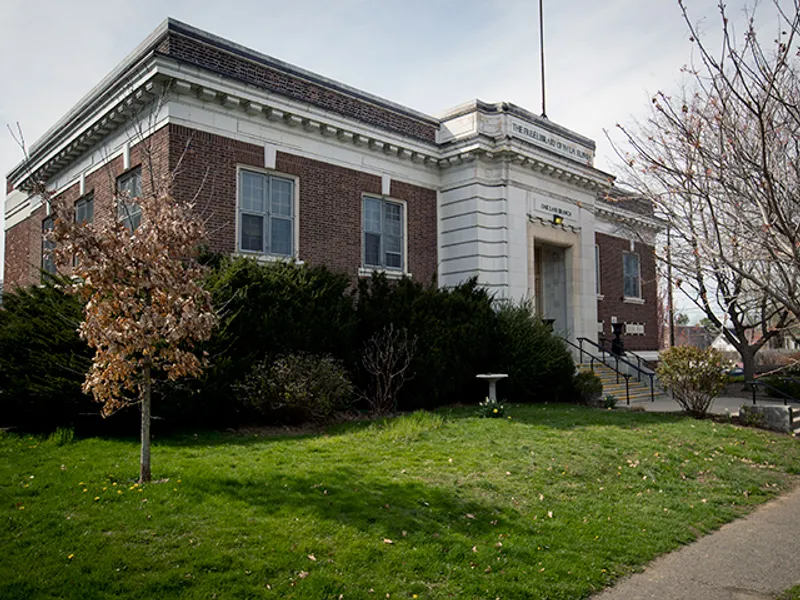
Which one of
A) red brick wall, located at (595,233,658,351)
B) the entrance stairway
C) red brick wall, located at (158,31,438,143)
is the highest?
red brick wall, located at (158,31,438,143)

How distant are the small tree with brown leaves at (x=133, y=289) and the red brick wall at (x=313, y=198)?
5.92 m

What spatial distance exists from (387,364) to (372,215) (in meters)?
5.76

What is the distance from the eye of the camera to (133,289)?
265 inches

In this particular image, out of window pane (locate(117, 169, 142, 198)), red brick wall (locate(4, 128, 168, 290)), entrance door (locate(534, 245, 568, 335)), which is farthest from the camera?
entrance door (locate(534, 245, 568, 335))

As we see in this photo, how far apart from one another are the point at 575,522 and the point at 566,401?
32.8ft

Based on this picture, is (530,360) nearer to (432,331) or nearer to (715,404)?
(432,331)

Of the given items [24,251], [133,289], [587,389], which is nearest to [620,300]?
[587,389]

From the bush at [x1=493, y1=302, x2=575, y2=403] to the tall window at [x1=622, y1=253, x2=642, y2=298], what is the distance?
Result: 39.0 feet

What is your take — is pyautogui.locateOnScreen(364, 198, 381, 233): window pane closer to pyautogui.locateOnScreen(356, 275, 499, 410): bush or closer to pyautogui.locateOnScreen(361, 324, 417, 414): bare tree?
pyautogui.locateOnScreen(356, 275, 499, 410): bush

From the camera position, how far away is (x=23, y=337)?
10.0 m

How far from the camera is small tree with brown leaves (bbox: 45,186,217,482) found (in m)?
6.55

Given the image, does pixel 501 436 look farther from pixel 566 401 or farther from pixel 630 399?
pixel 630 399

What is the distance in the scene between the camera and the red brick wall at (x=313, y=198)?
13.8 metres

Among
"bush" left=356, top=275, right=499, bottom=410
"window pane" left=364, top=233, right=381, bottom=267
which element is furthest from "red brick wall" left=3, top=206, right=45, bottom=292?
"bush" left=356, top=275, right=499, bottom=410
